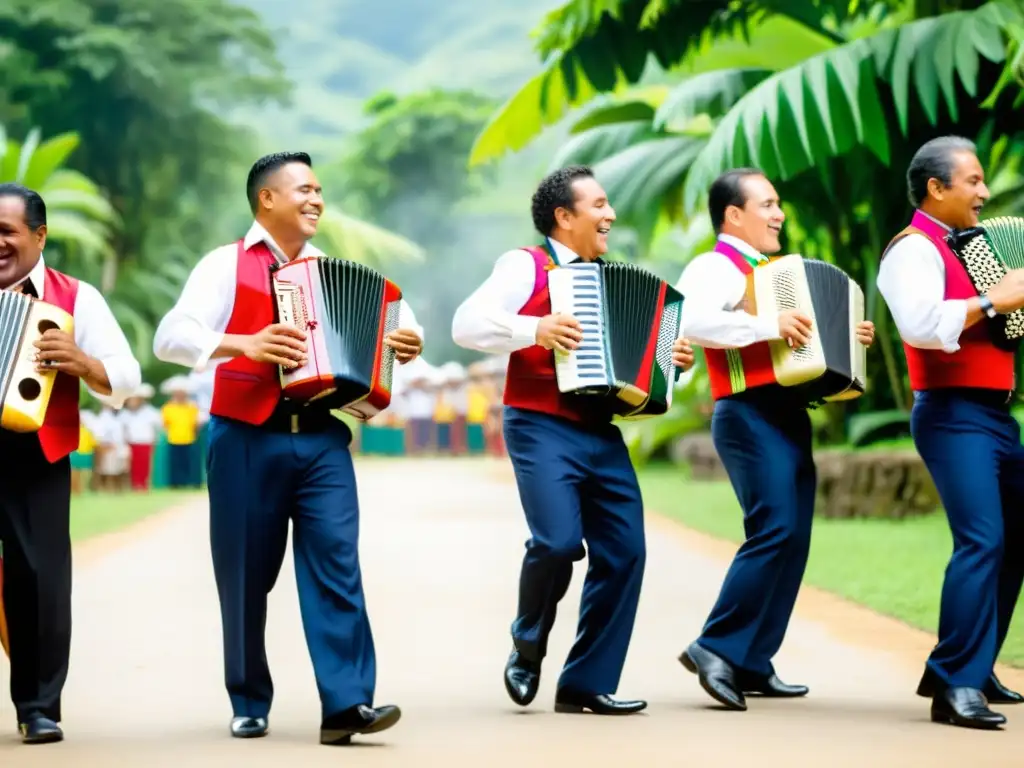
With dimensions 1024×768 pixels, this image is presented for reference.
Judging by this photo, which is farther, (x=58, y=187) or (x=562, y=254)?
(x=58, y=187)

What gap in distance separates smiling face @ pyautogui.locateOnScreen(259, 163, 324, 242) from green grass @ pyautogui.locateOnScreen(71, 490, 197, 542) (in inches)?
431

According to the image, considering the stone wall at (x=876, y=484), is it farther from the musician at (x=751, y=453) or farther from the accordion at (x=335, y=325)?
the accordion at (x=335, y=325)

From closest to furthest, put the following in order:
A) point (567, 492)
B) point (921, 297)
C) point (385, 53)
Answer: point (921, 297), point (567, 492), point (385, 53)

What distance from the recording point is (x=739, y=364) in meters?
7.61

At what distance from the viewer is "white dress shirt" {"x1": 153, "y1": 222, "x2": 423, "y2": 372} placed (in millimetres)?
6562

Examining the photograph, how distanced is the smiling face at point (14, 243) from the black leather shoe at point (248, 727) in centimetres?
176

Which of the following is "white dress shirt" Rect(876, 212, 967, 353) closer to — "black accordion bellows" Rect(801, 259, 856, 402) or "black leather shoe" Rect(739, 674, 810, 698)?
"black accordion bellows" Rect(801, 259, 856, 402)

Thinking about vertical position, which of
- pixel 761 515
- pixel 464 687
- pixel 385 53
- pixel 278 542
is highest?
pixel 385 53

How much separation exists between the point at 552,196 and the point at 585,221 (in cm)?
18

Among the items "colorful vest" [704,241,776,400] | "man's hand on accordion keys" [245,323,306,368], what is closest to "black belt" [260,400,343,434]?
"man's hand on accordion keys" [245,323,306,368]

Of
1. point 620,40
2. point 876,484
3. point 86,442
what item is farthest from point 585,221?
point 86,442

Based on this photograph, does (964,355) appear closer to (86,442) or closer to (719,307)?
(719,307)

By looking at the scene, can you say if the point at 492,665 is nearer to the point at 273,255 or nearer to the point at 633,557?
the point at 633,557

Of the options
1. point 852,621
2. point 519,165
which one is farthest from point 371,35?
point 852,621
